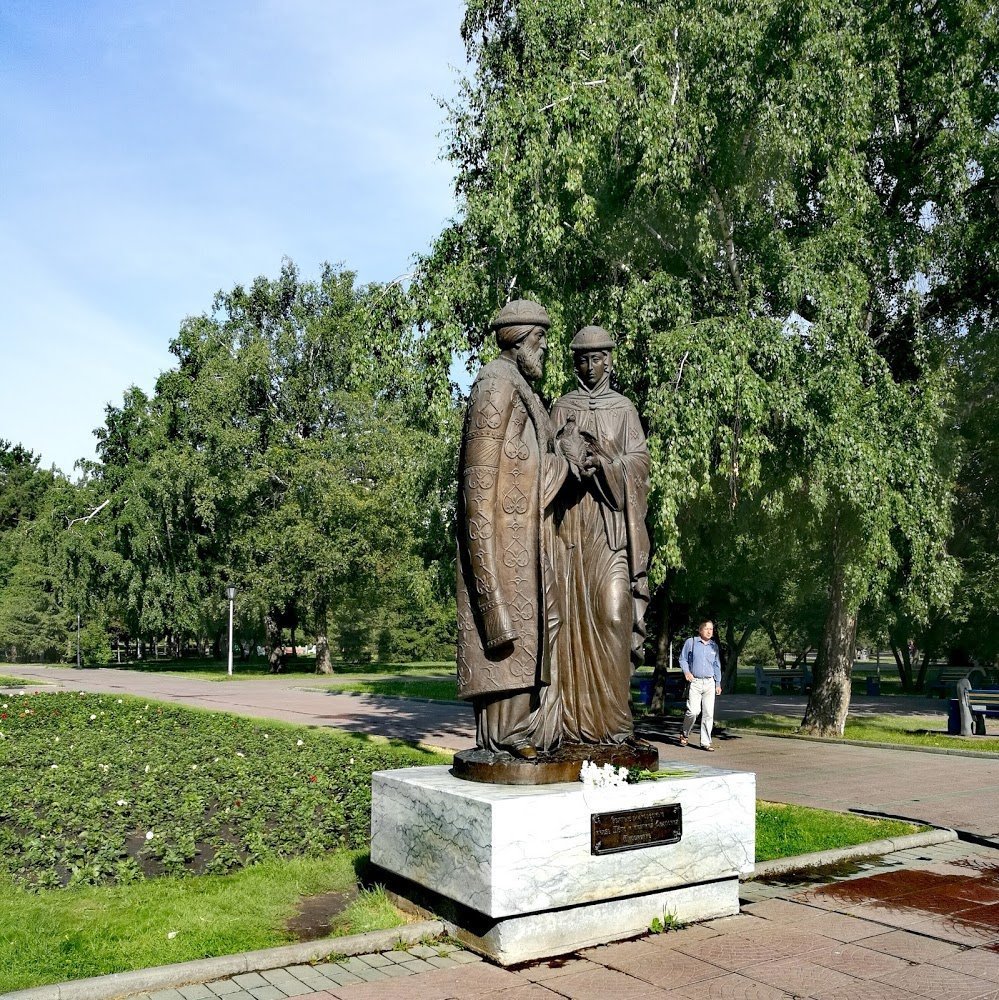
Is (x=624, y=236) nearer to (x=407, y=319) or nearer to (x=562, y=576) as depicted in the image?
(x=407, y=319)

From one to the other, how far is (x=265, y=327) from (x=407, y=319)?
93.6 ft

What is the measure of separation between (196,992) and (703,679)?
→ 10655 mm

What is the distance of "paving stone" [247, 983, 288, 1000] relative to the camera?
14.3 feet

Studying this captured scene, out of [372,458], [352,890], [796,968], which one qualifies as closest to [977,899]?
[796,968]

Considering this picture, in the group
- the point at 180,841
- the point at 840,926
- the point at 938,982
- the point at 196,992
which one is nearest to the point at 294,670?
the point at 180,841

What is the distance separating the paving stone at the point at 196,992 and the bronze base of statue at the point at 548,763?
1.63m

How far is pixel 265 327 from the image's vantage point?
40781 mm

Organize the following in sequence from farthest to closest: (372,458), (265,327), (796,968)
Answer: (265,327) < (372,458) < (796,968)

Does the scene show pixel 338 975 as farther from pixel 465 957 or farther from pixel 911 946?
pixel 911 946

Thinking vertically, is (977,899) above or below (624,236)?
below

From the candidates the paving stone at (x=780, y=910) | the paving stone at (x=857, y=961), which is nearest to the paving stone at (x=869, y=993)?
the paving stone at (x=857, y=961)

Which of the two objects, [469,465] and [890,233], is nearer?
[469,465]

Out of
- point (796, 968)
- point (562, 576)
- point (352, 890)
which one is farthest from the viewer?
point (352, 890)

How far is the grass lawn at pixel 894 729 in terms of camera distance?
14984 millimetres
